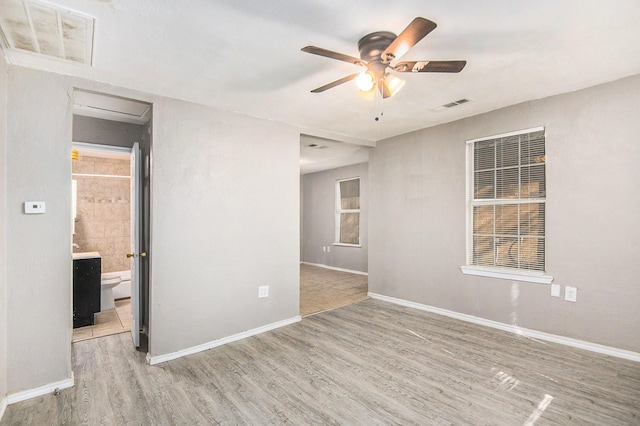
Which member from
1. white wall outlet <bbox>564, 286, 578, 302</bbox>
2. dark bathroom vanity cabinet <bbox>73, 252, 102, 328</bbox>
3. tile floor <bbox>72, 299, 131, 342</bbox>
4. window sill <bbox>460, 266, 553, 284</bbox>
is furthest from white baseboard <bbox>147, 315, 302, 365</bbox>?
white wall outlet <bbox>564, 286, 578, 302</bbox>

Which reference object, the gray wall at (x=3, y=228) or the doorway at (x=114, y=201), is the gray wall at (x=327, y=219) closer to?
the doorway at (x=114, y=201)

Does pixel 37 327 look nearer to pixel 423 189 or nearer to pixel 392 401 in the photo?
pixel 392 401

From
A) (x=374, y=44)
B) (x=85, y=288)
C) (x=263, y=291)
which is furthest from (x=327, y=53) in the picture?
(x=85, y=288)

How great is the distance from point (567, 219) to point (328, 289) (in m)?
3.68

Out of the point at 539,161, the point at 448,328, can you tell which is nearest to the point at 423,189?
the point at 539,161

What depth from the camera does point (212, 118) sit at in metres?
3.25

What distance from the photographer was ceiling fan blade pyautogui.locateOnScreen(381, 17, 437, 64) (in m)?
1.58

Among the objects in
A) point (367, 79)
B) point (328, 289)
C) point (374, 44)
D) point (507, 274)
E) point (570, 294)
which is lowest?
point (328, 289)

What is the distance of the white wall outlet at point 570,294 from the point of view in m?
3.07

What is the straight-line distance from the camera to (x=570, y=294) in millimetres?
3102

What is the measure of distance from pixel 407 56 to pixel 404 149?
2338 millimetres


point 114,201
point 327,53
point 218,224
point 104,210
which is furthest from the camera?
point 114,201

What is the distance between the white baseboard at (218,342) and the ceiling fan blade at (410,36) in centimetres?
298

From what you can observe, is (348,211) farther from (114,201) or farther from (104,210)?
(104,210)
